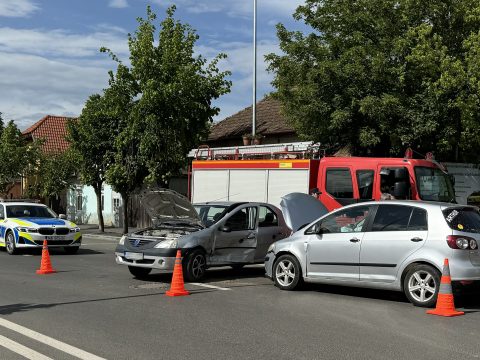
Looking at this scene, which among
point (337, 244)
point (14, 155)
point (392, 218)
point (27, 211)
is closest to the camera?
point (392, 218)

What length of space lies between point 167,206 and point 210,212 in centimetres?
90

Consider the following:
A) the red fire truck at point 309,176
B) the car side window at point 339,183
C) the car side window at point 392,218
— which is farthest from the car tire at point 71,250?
the car side window at point 392,218

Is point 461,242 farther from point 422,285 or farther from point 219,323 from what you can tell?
point 219,323

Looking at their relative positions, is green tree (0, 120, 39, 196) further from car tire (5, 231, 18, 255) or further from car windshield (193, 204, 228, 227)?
car windshield (193, 204, 228, 227)

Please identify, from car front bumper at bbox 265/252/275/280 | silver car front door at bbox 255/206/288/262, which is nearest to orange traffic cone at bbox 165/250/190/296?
car front bumper at bbox 265/252/275/280

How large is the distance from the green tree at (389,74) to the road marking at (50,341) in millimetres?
11738

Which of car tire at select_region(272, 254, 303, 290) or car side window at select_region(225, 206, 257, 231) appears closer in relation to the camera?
car tire at select_region(272, 254, 303, 290)

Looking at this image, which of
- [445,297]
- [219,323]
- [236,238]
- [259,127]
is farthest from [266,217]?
[259,127]

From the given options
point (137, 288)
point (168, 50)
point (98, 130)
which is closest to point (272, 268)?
point (137, 288)

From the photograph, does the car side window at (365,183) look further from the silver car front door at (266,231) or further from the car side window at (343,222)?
the car side window at (343,222)

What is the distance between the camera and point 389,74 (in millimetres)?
17000

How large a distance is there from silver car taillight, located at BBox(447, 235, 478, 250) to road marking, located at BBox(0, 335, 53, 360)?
18.0 ft

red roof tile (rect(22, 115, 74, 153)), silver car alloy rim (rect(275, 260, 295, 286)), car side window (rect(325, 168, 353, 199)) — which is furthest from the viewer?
red roof tile (rect(22, 115, 74, 153))

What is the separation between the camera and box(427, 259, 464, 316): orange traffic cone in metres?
7.76
